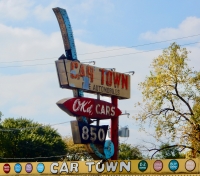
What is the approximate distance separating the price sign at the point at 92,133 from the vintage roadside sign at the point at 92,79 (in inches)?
80.3

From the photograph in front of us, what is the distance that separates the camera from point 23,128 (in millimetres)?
72625

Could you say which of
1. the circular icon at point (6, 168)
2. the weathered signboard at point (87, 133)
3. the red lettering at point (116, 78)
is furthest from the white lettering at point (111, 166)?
the circular icon at point (6, 168)

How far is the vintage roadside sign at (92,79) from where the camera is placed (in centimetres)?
2672

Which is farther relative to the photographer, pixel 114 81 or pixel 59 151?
pixel 59 151

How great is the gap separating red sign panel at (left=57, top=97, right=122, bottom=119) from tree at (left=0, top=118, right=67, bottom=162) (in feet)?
122

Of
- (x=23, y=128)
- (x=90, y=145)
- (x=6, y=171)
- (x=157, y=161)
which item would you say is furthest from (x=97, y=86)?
(x=23, y=128)

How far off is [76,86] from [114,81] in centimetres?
378

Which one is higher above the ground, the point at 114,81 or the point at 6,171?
the point at 114,81

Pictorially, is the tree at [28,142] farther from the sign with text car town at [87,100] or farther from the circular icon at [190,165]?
the circular icon at [190,165]

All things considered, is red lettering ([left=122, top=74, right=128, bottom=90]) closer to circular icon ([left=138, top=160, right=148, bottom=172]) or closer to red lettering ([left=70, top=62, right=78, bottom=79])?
red lettering ([left=70, top=62, right=78, bottom=79])

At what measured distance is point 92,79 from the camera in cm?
2877

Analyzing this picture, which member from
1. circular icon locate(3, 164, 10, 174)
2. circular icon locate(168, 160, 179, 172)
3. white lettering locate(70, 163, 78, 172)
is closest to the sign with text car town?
white lettering locate(70, 163, 78, 172)

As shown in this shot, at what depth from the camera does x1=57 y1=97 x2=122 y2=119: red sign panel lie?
26336 mm

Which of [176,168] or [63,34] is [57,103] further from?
[176,168]
